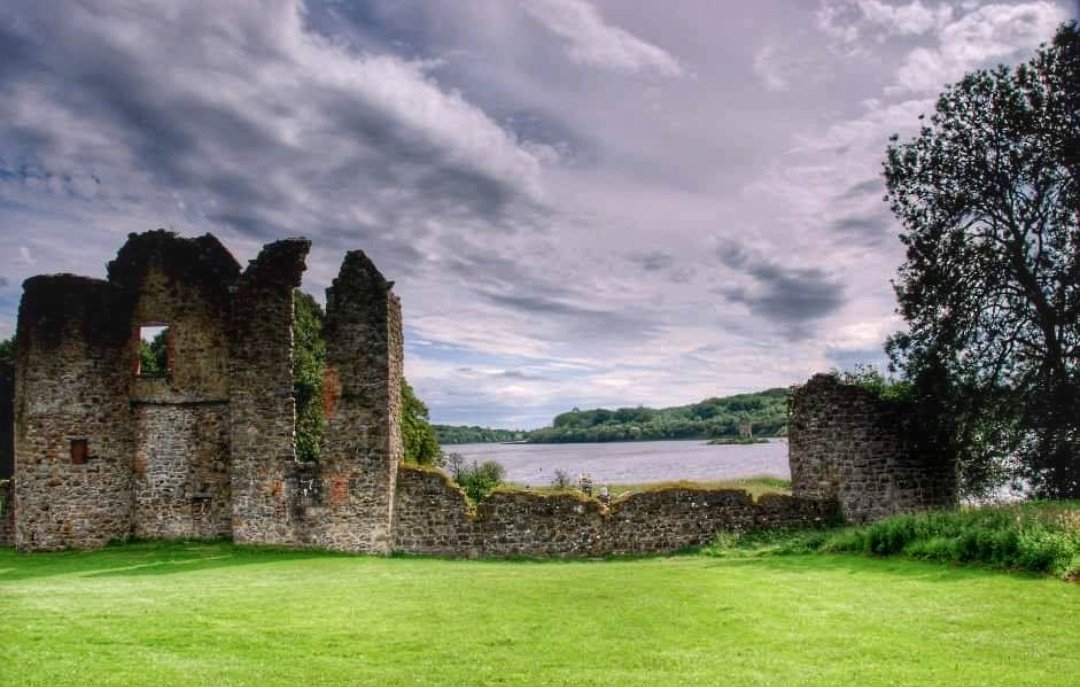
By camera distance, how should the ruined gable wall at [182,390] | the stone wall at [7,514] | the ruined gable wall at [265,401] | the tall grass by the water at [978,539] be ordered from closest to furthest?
1. the tall grass by the water at [978,539]
2. the ruined gable wall at [265,401]
3. the ruined gable wall at [182,390]
4. the stone wall at [7,514]

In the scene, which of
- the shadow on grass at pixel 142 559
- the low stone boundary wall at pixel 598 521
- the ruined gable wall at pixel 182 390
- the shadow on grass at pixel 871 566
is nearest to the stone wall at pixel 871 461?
the low stone boundary wall at pixel 598 521

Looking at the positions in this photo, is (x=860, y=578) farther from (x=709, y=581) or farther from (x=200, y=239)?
(x=200, y=239)

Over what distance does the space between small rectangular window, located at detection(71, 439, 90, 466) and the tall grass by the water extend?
49.0 feet

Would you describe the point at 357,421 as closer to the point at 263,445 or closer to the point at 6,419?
the point at 263,445

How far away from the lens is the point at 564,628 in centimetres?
1047

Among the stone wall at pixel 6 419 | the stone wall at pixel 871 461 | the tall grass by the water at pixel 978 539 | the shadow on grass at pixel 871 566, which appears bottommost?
the shadow on grass at pixel 871 566

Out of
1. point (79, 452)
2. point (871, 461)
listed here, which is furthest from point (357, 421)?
point (871, 461)

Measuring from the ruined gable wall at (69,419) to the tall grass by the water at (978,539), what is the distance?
569 inches

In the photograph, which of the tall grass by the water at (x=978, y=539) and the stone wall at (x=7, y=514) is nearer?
the tall grass by the water at (x=978, y=539)

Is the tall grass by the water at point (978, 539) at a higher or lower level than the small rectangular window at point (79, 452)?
lower

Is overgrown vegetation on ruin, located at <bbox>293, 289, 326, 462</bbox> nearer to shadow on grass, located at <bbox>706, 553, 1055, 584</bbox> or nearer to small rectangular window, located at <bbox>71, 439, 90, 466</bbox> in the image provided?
small rectangular window, located at <bbox>71, 439, 90, 466</bbox>

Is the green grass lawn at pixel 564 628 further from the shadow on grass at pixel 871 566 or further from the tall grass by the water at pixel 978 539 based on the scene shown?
the tall grass by the water at pixel 978 539

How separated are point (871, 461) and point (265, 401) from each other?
546 inches

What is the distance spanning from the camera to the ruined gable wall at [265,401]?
20.0m
